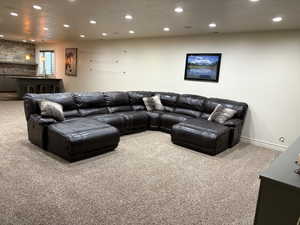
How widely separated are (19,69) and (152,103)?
29.6 ft

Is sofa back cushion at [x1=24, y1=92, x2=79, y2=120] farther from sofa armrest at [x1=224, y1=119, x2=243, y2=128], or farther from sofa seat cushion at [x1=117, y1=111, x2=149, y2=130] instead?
sofa armrest at [x1=224, y1=119, x2=243, y2=128]

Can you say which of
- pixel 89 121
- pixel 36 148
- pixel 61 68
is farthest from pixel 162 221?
pixel 61 68

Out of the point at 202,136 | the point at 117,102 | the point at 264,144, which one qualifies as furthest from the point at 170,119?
the point at 264,144

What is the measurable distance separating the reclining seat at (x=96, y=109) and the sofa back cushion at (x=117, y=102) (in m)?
0.14

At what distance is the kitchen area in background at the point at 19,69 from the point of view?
9148 millimetres

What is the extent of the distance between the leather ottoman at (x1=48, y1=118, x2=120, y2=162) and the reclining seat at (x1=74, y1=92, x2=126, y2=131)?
0.69 meters

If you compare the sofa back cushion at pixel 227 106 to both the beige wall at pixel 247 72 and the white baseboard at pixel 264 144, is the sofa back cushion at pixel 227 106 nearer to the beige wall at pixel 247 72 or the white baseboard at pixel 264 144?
the beige wall at pixel 247 72

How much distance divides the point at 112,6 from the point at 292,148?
3382mm

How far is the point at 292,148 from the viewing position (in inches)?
70.6

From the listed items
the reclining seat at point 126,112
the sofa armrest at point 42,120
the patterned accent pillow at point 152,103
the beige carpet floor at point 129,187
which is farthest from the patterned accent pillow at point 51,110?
the patterned accent pillow at point 152,103

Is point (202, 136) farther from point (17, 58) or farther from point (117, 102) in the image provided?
point (17, 58)

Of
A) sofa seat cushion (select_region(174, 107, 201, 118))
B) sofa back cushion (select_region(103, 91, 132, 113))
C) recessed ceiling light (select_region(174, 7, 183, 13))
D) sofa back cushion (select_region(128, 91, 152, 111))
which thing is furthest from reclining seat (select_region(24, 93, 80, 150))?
recessed ceiling light (select_region(174, 7, 183, 13))

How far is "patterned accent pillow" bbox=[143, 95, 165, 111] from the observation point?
228 inches

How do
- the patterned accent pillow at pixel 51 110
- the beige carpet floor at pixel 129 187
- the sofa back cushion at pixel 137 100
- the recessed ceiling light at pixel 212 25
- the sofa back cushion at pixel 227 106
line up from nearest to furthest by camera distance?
the beige carpet floor at pixel 129 187
the patterned accent pillow at pixel 51 110
the recessed ceiling light at pixel 212 25
the sofa back cushion at pixel 227 106
the sofa back cushion at pixel 137 100
